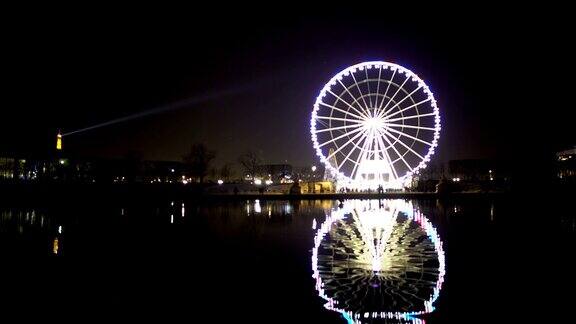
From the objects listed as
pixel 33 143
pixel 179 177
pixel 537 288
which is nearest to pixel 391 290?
pixel 537 288

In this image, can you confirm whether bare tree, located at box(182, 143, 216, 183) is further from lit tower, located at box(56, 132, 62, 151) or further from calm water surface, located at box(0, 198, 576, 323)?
calm water surface, located at box(0, 198, 576, 323)

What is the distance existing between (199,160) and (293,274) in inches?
2505

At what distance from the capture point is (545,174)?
86.2ft

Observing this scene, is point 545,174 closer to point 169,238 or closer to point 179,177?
point 169,238

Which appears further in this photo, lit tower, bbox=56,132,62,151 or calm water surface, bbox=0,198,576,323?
lit tower, bbox=56,132,62,151

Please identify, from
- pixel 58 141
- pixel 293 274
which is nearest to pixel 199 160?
pixel 58 141

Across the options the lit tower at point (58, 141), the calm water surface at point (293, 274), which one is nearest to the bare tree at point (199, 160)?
the lit tower at point (58, 141)

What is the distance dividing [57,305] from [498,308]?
5.59 m

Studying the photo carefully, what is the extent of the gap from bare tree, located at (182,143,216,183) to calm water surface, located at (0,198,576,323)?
5474 centimetres

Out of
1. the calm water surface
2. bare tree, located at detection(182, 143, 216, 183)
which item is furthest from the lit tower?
the calm water surface

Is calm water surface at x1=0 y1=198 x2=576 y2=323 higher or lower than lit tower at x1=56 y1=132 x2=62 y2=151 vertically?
lower

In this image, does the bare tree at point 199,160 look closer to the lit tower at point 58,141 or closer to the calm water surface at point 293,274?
the lit tower at point 58,141

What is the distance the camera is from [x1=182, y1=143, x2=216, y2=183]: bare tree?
6850cm

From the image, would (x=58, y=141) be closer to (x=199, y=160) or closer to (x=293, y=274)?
(x=199, y=160)
